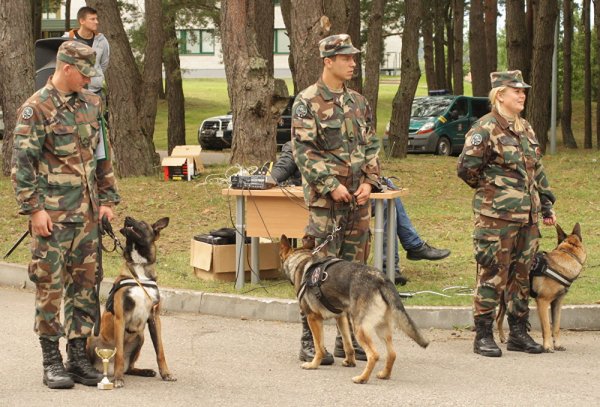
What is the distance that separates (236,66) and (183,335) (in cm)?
813

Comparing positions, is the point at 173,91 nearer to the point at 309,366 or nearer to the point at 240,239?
the point at 240,239

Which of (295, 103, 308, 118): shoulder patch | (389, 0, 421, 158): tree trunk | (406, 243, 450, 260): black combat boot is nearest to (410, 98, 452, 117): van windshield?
(389, 0, 421, 158): tree trunk

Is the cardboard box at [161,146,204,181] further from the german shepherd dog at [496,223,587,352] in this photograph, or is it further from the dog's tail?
the dog's tail

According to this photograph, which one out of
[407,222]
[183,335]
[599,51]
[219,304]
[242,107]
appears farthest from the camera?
[599,51]

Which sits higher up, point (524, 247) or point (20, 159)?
point (20, 159)

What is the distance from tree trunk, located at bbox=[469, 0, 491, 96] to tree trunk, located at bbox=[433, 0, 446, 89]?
4.48m

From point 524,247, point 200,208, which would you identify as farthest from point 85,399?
point 200,208

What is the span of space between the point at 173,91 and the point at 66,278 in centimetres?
2230

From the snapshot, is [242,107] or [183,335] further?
[242,107]

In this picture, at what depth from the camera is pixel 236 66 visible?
54.6 feet

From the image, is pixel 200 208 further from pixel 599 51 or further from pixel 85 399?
pixel 599 51

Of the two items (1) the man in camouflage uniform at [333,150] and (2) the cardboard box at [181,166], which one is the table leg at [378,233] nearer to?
(1) the man in camouflage uniform at [333,150]

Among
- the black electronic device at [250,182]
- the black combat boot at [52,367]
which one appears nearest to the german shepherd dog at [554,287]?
the black electronic device at [250,182]

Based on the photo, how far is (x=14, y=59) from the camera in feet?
61.3
